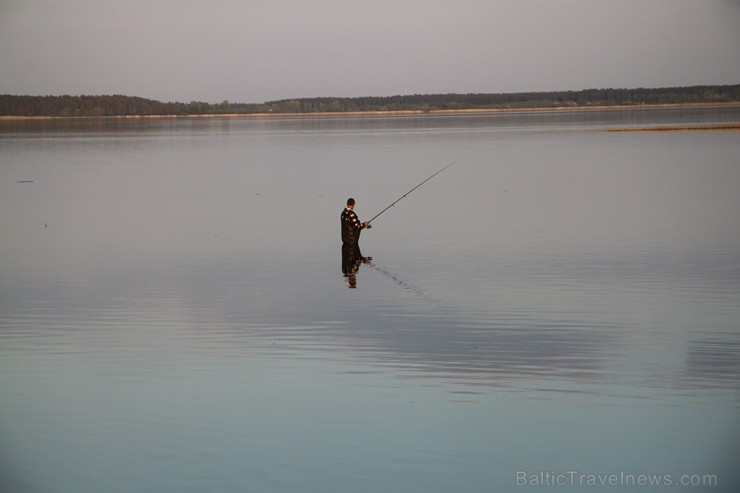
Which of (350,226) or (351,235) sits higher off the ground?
(350,226)

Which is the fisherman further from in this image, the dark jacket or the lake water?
the lake water

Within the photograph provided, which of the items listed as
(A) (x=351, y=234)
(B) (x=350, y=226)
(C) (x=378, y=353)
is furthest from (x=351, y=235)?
(C) (x=378, y=353)

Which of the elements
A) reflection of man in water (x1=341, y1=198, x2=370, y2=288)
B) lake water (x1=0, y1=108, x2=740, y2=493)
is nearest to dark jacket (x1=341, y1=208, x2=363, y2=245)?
reflection of man in water (x1=341, y1=198, x2=370, y2=288)

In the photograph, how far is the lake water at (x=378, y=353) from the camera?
8.19 m

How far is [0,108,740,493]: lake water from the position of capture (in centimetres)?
819

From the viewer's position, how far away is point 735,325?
1240 cm

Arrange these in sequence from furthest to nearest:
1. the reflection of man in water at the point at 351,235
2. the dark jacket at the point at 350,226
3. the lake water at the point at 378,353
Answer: the dark jacket at the point at 350,226 < the reflection of man in water at the point at 351,235 < the lake water at the point at 378,353

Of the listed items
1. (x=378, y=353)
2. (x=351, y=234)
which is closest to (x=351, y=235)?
(x=351, y=234)

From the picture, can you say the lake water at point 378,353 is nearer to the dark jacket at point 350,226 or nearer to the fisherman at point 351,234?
the fisherman at point 351,234

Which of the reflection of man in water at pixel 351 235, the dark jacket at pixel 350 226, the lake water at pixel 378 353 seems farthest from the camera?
the dark jacket at pixel 350 226

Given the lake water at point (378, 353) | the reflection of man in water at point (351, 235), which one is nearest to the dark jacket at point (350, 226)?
the reflection of man in water at point (351, 235)

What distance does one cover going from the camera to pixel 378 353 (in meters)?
11.4

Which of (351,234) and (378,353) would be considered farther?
(351,234)

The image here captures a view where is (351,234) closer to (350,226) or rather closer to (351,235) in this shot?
(351,235)
